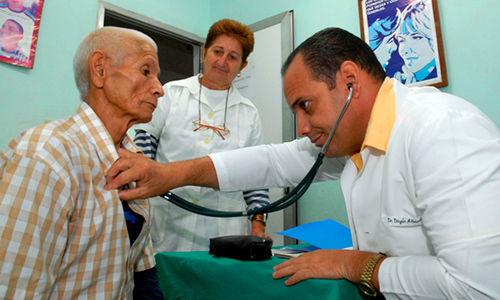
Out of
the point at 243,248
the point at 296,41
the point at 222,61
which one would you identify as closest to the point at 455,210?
the point at 243,248

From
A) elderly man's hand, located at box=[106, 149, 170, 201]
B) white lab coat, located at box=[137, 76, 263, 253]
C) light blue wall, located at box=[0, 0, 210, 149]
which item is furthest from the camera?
light blue wall, located at box=[0, 0, 210, 149]

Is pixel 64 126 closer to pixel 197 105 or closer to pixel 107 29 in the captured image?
pixel 107 29

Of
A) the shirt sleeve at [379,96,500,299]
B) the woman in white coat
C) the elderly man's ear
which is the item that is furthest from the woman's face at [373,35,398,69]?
the elderly man's ear

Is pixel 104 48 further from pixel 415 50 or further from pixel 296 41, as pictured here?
pixel 296 41

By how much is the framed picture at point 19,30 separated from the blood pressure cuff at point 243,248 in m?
1.71

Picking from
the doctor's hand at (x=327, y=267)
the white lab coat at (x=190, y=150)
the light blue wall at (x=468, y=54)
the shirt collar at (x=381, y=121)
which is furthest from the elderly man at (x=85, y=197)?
the light blue wall at (x=468, y=54)

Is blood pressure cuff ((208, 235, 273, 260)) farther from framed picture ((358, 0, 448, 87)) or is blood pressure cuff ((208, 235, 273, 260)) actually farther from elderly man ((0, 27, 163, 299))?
framed picture ((358, 0, 448, 87))

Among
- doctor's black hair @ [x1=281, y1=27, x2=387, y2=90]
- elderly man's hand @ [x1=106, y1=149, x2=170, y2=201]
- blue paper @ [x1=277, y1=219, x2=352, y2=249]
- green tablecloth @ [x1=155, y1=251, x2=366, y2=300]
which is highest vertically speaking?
doctor's black hair @ [x1=281, y1=27, x2=387, y2=90]

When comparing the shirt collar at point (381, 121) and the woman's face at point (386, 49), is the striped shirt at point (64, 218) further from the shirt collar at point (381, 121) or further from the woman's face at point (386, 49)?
the woman's face at point (386, 49)

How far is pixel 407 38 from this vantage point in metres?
1.90

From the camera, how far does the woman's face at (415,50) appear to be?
5.97 feet

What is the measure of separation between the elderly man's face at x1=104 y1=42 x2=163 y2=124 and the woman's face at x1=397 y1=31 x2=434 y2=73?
4.74ft

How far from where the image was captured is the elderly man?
67cm

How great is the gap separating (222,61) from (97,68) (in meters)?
0.88
